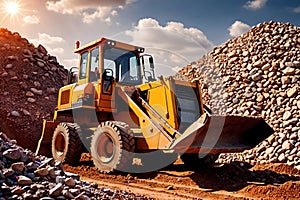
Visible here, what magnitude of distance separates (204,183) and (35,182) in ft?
11.7

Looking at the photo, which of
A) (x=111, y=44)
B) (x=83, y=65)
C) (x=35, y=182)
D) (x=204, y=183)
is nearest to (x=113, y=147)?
(x=204, y=183)

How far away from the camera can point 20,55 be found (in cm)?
1648

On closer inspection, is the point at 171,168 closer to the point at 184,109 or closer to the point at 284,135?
the point at 184,109

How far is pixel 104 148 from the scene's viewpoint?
7.81 m

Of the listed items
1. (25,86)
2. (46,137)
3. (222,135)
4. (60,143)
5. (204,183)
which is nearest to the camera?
(204,183)

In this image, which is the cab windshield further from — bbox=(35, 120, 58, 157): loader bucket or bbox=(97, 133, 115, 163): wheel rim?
bbox=(35, 120, 58, 157): loader bucket


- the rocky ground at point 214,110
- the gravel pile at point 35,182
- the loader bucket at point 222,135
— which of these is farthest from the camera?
the loader bucket at point 222,135

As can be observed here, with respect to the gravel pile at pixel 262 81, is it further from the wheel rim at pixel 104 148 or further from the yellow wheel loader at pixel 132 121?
the wheel rim at pixel 104 148

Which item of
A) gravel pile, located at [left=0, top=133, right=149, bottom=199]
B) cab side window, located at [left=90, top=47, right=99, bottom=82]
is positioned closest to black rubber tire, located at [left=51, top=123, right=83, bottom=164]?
cab side window, located at [left=90, top=47, right=99, bottom=82]

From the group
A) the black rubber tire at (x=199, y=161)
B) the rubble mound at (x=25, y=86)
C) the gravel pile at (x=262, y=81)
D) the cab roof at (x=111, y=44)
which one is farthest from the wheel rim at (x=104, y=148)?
the rubble mound at (x=25, y=86)

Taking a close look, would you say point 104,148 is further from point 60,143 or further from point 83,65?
point 83,65

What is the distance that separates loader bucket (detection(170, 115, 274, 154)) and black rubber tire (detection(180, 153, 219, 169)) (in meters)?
1.13

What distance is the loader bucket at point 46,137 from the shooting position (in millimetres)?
9930

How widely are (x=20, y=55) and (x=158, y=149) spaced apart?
12.1 m
